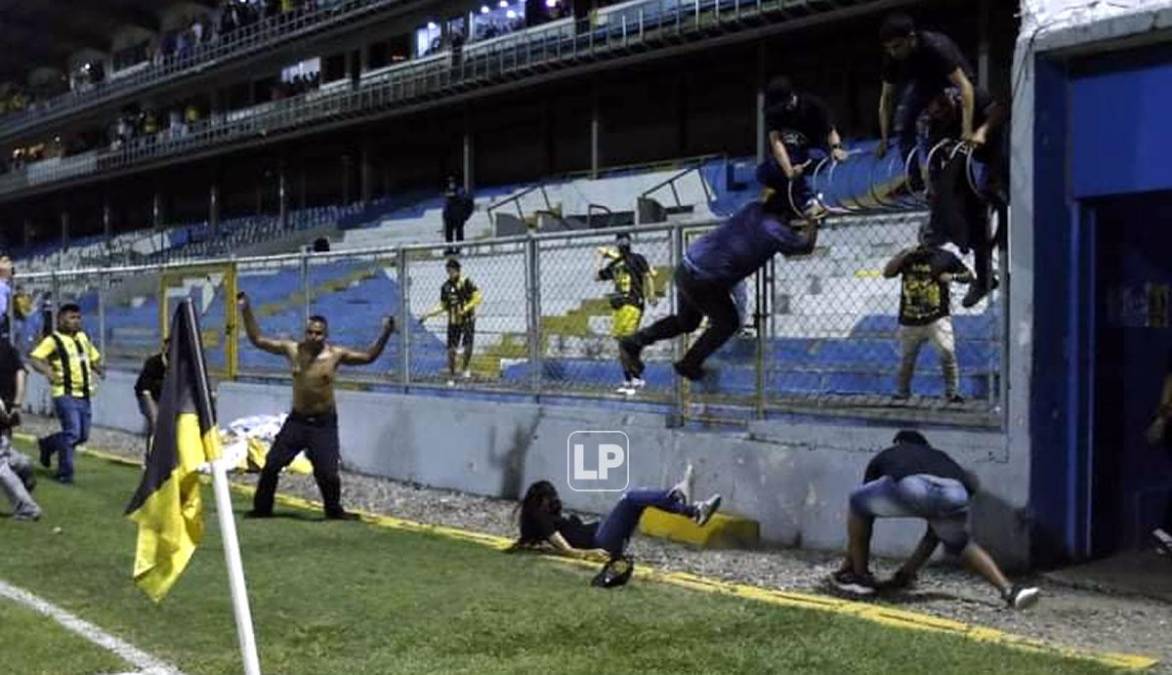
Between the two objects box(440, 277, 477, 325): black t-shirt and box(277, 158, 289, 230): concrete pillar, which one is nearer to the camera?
box(440, 277, 477, 325): black t-shirt

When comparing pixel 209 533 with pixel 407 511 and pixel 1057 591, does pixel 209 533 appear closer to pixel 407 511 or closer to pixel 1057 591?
pixel 407 511

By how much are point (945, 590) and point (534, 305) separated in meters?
5.19

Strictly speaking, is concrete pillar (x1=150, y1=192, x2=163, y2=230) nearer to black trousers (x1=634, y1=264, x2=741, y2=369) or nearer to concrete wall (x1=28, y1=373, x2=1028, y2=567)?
concrete wall (x1=28, y1=373, x2=1028, y2=567)

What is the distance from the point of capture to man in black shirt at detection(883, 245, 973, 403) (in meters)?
8.62

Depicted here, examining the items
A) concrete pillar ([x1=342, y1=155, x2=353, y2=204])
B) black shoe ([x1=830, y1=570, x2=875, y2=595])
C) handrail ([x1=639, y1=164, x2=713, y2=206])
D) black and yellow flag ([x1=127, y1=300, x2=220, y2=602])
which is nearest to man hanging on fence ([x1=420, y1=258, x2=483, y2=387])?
black shoe ([x1=830, y1=570, x2=875, y2=595])

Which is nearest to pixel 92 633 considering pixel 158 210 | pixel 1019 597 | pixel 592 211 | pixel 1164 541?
pixel 1019 597

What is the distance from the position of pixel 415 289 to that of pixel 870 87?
17.5 metres

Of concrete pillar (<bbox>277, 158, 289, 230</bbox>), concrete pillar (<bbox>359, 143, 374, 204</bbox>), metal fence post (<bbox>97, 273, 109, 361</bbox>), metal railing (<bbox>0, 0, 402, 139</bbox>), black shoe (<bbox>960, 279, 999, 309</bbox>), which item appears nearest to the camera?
black shoe (<bbox>960, 279, 999, 309</bbox>)

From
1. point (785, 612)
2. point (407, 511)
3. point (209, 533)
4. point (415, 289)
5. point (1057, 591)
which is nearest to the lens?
point (785, 612)

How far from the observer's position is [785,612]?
7.18m

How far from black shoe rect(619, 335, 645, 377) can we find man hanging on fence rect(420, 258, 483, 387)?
8.22 ft

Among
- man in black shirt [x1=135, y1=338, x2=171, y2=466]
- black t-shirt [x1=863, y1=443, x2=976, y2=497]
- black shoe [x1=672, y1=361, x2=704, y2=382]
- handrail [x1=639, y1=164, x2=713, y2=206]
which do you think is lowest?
black t-shirt [x1=863, y1=443, x2=976, y2=497]

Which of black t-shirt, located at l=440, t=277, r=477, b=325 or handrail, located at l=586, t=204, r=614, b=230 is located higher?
handrail, located at l=586, t=204, r=614, b=230

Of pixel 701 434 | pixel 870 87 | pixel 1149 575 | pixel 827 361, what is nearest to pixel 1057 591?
pixel 1149 575
